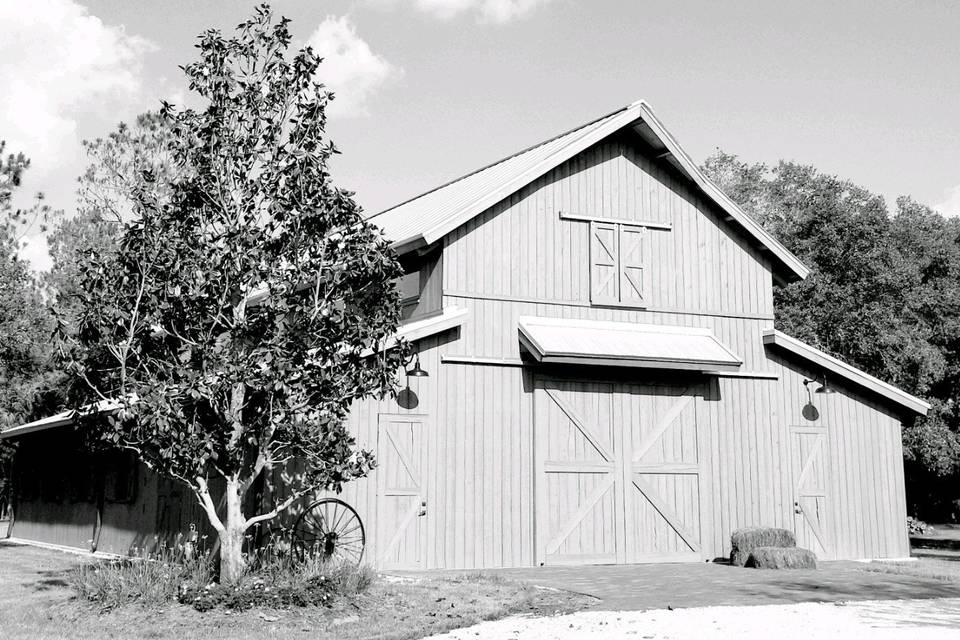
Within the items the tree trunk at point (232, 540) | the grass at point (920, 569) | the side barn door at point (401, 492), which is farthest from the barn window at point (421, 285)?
the grass at point (920, 569)

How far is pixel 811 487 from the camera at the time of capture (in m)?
18.3

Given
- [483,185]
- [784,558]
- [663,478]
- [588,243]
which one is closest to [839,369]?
[663,478]

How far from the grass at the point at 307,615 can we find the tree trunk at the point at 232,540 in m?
0.81

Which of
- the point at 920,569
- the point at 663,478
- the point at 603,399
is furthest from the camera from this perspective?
the point at 663,478

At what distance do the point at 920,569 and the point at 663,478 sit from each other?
4.26m

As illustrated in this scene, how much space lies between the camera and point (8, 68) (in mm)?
31578

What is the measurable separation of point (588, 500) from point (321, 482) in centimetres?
646

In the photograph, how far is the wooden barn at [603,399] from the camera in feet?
52.5

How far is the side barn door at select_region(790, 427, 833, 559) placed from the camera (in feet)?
59.5

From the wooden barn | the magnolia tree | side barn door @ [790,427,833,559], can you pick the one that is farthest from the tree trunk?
side barn door @ [790,427,833,559]

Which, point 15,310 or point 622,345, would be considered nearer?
point 622,345

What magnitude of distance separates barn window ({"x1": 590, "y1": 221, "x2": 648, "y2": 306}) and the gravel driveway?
7.58 meters

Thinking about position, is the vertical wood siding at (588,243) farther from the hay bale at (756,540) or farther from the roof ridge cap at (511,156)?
the hay bale at (756,540)

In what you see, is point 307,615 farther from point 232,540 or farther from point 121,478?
point 121,478
